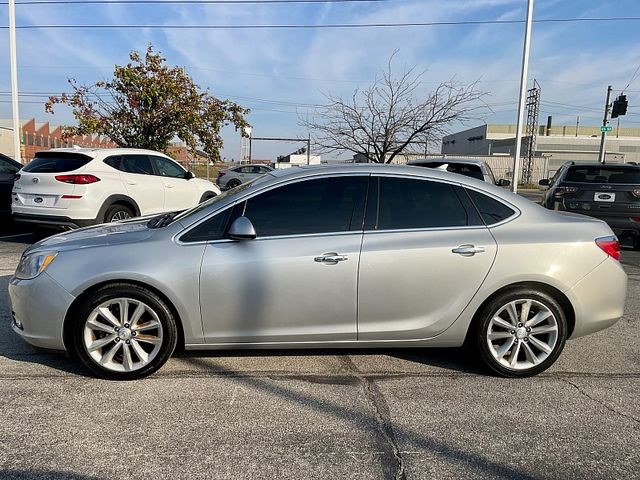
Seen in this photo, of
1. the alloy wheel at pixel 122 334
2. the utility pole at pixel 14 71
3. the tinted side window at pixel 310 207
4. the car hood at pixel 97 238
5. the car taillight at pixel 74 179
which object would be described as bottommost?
the alloy wheel at pixel 122 334

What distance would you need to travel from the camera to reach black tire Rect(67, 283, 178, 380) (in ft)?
11.5

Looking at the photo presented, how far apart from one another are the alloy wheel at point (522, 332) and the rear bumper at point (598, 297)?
0.79ft

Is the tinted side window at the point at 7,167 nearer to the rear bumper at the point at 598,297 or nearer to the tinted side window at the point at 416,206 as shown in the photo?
the tinted side window at the point at 416,206

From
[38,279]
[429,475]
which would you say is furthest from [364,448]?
[38,279]

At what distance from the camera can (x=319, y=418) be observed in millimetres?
3143

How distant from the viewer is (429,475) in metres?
2.58

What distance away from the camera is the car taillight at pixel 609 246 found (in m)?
3.85

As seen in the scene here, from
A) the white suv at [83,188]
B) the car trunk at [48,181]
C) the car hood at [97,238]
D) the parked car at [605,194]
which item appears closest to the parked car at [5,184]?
the white suv at [83,188]

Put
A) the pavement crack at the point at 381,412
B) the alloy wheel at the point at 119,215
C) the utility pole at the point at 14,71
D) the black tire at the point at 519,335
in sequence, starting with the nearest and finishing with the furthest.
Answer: the pavement crack at the point at 381,412
the black tire at the point at 519,335
the alloy wheel at the point at 119,215
the utility pole at the point at 14,71

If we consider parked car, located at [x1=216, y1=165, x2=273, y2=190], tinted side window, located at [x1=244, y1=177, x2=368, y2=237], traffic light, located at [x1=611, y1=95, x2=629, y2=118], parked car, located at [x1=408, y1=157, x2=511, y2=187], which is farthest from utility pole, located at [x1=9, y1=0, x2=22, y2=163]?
traffic light, located at [x1=611, y1=95, x2=629, y2=118]

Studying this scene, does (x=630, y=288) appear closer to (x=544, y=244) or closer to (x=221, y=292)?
(x=544, y=244)

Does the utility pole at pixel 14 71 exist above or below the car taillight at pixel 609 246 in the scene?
above

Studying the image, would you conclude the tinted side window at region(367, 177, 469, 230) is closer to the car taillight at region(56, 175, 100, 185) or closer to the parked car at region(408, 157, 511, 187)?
the parked car at region(408, 157, 511, 187)

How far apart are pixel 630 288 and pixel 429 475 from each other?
553 centimetres
